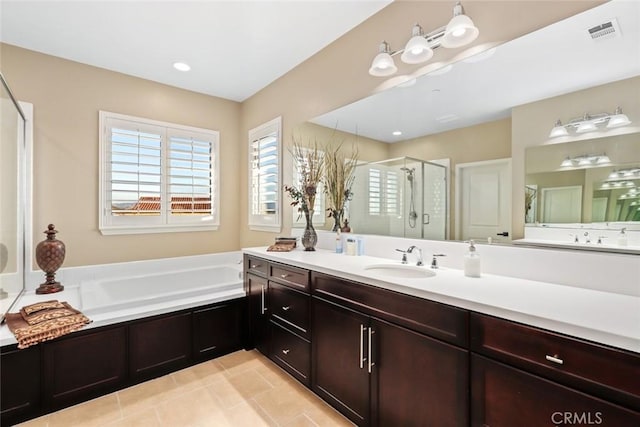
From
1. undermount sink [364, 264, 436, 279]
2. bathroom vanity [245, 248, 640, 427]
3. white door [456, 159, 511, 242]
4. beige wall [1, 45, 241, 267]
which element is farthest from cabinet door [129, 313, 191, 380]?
white door [456, 159, 511, 242]

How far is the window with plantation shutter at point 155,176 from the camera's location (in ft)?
10.1

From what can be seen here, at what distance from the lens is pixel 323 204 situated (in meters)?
2.76

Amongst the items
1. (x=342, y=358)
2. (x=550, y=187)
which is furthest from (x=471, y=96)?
(x=342, y=358)

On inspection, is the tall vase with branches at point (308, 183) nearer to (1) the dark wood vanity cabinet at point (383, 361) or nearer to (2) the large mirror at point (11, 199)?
(1) the dark wood vanity cabinet at point (383, 361)

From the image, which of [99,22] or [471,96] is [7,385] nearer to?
[99,22]

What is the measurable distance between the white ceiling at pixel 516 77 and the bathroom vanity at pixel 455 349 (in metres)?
0.96

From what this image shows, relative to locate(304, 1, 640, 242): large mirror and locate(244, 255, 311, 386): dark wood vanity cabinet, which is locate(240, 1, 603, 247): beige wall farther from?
locate(244, 255, 311, 386): dark wood vanity cabinet

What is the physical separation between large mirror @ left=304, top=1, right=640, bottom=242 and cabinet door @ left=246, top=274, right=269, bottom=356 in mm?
1014

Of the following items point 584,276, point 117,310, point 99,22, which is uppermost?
point 99,22

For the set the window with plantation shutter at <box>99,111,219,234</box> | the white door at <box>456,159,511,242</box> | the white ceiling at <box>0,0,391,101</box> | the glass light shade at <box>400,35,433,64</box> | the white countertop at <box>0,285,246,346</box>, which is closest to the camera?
the white door at <box>456,159,511,242</box>

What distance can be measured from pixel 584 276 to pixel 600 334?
1.97ft

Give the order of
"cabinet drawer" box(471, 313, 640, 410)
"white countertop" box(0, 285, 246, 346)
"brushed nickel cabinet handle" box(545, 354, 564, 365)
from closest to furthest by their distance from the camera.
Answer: "cabinet drawer" box(471, 313, 640, 410), "brushed nickel cabinet handle" box(545, 354, 564, 365), "white countertop" box(0, 285, 246, 346)

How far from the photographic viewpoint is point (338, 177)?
2668 mm

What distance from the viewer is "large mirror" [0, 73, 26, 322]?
2086 millimetres
